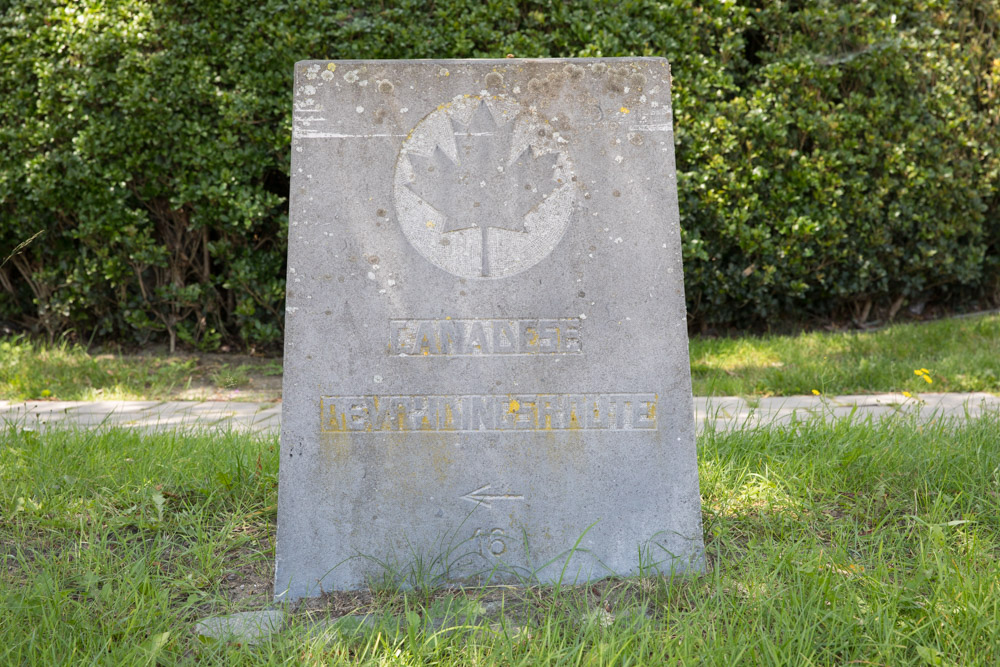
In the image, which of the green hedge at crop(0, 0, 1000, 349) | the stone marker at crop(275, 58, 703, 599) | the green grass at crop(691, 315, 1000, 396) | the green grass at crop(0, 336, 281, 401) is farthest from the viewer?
the green hedge at crop(0, 0, 1000, 349)

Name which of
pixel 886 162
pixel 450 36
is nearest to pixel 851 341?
pixel 886 162

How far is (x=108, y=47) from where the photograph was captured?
4547mm

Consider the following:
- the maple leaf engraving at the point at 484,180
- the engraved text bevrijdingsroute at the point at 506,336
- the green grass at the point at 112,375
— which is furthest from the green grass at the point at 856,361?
the green grass at the point at 112,375

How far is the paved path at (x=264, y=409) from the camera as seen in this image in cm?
Result: 347

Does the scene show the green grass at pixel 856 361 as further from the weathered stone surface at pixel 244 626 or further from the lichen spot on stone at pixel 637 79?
the weathered stone surface at pixel 244 626

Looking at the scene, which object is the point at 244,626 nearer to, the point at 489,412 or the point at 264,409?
the point at 489,412

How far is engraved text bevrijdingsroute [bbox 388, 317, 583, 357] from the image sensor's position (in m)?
2.05

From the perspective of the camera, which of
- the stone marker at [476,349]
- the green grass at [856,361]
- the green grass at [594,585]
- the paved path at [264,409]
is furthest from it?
the green grass at [856,361]

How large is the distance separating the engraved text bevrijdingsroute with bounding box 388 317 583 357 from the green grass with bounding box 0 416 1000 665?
611 mm

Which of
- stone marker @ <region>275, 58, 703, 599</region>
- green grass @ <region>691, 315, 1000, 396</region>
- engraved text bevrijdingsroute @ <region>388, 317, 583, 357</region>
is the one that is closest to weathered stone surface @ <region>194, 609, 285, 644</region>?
stone marker @ <region>275, 58, 703, 599</region>

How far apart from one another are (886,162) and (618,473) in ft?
13.1

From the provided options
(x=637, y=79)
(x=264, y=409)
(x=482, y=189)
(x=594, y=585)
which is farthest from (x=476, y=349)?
(x=264, y=409)

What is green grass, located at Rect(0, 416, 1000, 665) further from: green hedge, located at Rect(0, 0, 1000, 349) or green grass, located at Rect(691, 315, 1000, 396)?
green hedge, located at Rect(0, 0, 1000, 349)

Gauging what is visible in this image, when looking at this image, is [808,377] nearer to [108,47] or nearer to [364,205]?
[364,205]
